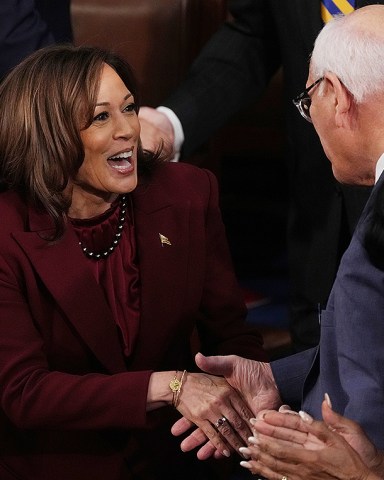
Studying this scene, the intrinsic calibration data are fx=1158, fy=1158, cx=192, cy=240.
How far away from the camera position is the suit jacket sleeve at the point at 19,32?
124 inches

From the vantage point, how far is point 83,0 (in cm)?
405

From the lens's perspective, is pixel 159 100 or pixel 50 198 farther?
pixel 159 100

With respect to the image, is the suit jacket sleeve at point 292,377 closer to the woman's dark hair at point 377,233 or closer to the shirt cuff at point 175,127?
the woman's dark hair at point 377,233

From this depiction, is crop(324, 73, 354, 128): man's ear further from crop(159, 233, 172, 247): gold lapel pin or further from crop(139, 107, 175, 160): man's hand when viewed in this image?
crop(139, 107, 175, 160): man's hand

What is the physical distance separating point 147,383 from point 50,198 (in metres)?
0.46

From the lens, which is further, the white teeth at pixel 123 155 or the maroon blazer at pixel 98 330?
the white teeth at pixel 123 155

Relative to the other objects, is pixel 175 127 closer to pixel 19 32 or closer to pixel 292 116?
pixel 292 116

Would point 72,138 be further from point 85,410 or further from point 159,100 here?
point 159,100

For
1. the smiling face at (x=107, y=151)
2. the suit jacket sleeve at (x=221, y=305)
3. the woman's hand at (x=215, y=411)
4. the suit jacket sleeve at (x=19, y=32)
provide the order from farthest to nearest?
the suit jacket sleeve at (x=19, y=32)
the suit jacket sleeve at (x=221, y=305)
the smiling face at (x=107, y=151)
the woman's hand at (x=215, y=411)

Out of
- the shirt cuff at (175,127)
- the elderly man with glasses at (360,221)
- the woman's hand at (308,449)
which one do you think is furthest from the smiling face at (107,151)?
the woman's hand at (308,449)

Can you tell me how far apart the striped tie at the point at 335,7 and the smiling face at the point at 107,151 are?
0.68 meters

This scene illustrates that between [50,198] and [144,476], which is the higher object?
[50,198]

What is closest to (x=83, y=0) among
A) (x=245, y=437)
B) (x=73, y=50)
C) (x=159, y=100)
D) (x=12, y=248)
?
(x=159, y=100)

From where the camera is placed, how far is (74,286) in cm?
253
